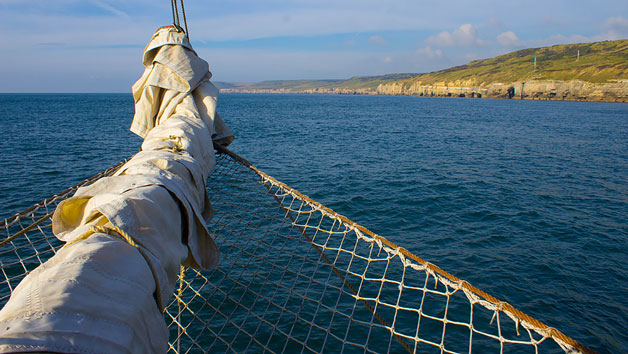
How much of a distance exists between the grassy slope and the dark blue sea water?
254ft

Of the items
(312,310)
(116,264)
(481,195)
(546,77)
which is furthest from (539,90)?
(116,264)

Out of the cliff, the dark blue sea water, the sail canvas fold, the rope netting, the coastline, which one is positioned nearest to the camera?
the sail canvas fold

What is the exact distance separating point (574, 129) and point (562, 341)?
44.6 m

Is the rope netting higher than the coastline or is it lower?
lower

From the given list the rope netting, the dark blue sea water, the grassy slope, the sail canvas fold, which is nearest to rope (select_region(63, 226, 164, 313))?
the sail canvas fold

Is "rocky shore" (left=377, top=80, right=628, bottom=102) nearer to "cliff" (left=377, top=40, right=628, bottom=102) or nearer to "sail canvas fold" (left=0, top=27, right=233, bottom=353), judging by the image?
"cliff" (left=377, top=40, right=628, bottom=102)

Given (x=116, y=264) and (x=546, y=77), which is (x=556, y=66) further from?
(x=116, y=264)

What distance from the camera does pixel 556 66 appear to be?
122 metres

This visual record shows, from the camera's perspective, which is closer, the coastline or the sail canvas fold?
the sail canvas fold

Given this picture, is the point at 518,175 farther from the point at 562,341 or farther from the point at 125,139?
the point at 125,139

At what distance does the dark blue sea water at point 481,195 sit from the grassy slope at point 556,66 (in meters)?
77.6

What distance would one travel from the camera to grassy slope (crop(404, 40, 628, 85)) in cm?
9350

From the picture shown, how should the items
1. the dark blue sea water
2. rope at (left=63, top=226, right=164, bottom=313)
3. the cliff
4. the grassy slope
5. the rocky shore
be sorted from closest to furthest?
1. rope at (left=63, top=226, right=164, bottom=313)
2. the dark blue sea water
3. the rocky shore
4. the cliff
5. the grassy slope

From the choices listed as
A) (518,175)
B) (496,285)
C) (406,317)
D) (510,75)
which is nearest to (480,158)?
(518,175)
